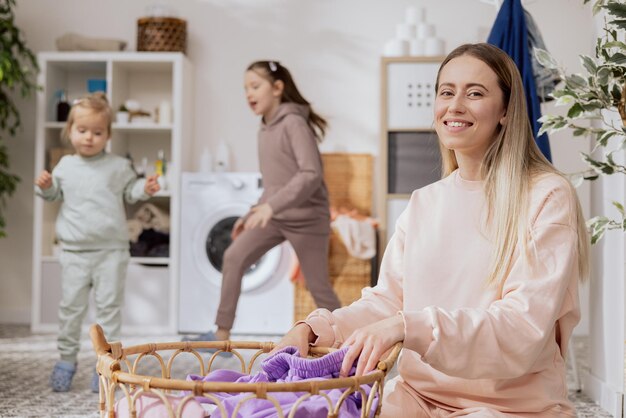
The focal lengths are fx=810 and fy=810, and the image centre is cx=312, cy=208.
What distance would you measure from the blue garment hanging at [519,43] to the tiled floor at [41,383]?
988 millimetres

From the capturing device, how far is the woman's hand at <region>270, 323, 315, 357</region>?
119 centimetres

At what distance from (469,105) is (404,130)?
3.36m

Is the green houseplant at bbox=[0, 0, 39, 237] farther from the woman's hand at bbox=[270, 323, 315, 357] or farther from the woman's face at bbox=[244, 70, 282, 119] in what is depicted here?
the woman's hand at bbox=[270, 323, 315, 357]

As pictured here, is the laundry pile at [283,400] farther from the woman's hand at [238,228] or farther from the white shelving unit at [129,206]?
the white shelving unit at [129,206]

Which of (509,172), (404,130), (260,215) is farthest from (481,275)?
(404,130)

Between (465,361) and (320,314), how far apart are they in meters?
0.26

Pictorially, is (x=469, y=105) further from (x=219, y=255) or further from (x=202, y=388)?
(x=219, y=255)

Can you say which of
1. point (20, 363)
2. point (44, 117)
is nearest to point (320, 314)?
point (20, 363)

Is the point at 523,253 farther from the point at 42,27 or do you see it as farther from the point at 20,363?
the point at 42,27

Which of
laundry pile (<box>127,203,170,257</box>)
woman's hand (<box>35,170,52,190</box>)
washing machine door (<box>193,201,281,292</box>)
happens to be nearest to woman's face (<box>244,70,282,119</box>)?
woman's hand (<box>35,170,52,190</box>)

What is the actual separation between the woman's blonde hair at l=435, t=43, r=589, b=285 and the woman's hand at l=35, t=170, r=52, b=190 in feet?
6.63

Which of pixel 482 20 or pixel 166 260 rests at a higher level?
pixel 482 20

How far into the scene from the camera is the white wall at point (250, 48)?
5043mm

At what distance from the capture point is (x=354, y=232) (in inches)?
172
